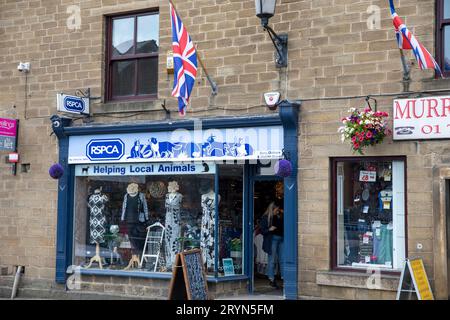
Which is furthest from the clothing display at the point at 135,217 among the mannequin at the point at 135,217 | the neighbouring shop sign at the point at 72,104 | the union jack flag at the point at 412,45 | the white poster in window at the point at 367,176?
the union jack flag at the point at 412,45

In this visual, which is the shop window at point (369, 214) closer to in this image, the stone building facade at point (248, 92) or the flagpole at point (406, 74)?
the stone building facade at point (248, 92)

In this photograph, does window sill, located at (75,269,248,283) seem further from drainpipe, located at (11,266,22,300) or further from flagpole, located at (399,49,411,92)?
flagpole, located at (399,49,411,92)

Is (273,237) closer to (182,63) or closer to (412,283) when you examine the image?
(412,283)

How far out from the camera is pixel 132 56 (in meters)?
13.3

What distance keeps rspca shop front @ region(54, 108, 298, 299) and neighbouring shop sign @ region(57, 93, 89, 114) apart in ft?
1.21

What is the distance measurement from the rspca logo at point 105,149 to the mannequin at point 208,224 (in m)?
1.81

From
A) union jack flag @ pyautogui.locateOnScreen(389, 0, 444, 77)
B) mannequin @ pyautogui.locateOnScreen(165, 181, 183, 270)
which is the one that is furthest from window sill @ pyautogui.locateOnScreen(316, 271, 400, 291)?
union jack flag @ pyautogui.locateOnScreen(389, 0, 444, 77)

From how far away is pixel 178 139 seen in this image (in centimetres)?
1252

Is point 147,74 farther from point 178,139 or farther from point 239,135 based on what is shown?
point 239,135

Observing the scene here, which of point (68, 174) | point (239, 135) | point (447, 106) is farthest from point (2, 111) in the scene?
point (447, 106)

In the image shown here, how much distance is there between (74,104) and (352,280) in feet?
20.4

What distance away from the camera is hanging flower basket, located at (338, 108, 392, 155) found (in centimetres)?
1036

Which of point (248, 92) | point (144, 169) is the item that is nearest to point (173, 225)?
point (144, 169)

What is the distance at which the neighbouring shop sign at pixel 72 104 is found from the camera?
1280 centimetres
